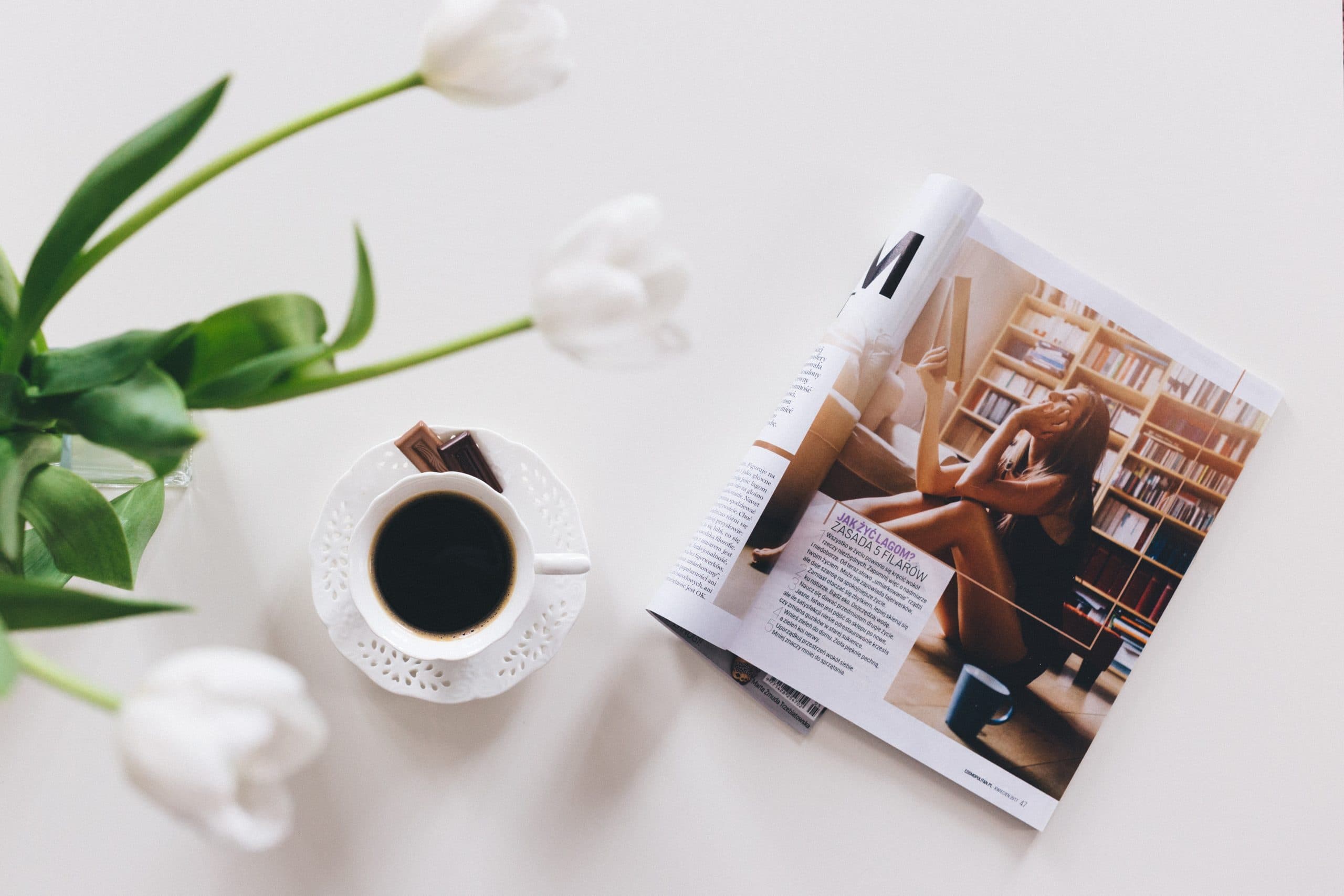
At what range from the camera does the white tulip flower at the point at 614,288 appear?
27 centimetres

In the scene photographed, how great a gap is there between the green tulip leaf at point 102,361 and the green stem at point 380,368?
53 millimetres

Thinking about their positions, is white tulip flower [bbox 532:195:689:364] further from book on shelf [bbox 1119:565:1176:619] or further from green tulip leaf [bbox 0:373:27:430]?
book on shelf [bbox 1119:565:1176:619]

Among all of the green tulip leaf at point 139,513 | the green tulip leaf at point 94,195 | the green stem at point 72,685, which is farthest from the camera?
the green tulip leaf at point 139,513

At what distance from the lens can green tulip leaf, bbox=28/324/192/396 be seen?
32cm

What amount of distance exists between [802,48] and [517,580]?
43 centimetres

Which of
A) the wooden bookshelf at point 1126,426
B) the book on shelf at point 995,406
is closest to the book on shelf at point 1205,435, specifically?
the wooden bookshelf at point 1126,426

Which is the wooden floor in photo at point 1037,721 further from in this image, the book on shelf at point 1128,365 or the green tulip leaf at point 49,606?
the green tulip leaf at point 49,606

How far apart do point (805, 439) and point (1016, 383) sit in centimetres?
16

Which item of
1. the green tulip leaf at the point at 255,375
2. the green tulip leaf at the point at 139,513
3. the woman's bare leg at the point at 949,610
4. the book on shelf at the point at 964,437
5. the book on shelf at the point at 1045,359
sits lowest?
the green tulip leaf at the point at 139,513

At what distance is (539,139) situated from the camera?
2.12 ft

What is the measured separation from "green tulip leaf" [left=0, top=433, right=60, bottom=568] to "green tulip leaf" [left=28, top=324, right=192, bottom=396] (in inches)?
1.0

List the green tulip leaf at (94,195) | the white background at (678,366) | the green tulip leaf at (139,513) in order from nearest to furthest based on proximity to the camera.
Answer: the green tulip leaf at (94,195)
the green tulip leaf at (139,513)
the white background at (678,366)

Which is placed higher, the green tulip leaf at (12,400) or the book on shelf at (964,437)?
the book on shelf at (964,437)

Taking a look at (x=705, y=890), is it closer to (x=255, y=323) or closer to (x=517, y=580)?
(x=517, y=580)
